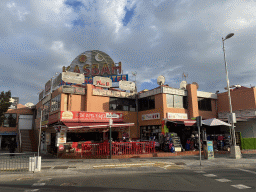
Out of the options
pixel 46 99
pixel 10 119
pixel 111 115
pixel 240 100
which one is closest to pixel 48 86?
pixel 46 99

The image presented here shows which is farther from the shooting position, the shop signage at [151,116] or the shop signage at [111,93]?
the shop signage at [111,93]

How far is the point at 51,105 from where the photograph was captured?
70.7 feet

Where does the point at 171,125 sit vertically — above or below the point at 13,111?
below

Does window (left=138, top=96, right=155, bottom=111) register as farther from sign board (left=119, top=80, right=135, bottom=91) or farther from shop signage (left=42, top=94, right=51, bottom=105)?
shop signage (left=42, top=94, right=51, bottom=105)

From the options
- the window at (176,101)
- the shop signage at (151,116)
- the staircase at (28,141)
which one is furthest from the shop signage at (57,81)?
the window at (176,101)

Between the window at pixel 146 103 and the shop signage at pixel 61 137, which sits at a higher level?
the window at pixel 146 103

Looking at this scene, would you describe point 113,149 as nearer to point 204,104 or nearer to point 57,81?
point 57,81

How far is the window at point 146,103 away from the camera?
2147cm

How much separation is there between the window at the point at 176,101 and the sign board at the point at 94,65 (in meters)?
13.3

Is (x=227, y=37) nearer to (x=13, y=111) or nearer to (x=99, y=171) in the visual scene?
(x=99, y=171)

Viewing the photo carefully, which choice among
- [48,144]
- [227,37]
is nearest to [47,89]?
[48,144]

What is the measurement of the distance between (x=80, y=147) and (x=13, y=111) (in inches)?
878

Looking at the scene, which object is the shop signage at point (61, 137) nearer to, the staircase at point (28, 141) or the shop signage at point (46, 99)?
the shop signage at point (46, 99)

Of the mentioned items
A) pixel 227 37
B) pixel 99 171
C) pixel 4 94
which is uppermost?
pixel 227 37
